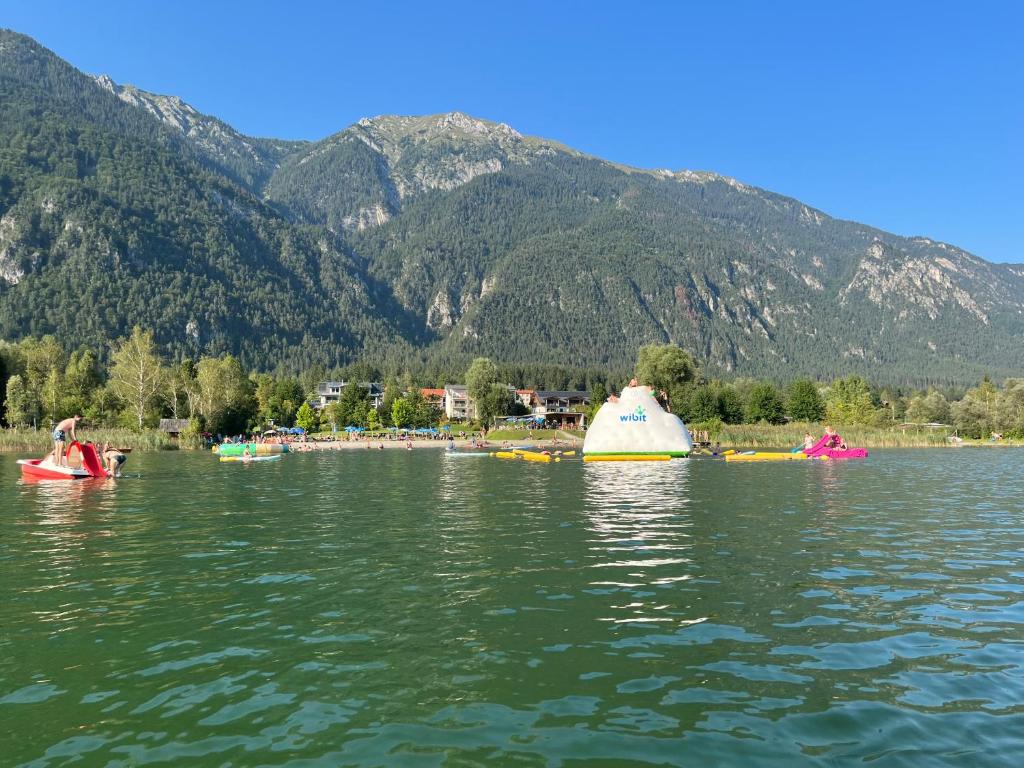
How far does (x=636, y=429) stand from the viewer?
66438 millimetres

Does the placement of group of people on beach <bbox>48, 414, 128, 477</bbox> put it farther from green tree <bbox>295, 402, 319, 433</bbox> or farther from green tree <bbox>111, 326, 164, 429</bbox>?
green tree <bbox>295, 402, 319, 433</bbox>

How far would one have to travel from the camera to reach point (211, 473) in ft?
191

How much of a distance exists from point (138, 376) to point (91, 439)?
27.1 meters

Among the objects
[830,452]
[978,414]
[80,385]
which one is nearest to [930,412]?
[978,414]

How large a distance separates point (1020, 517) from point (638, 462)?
39254 millimetres

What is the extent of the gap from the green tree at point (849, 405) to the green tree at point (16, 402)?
149372mm

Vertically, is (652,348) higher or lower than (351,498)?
higher

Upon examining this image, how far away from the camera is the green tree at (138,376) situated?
114m

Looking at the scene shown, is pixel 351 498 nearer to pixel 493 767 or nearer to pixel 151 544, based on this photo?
pixel 151 544

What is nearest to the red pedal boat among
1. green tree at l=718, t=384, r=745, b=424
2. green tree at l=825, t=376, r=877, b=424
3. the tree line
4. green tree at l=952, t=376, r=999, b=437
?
the tree line

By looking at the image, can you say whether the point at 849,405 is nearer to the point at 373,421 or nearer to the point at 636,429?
the point at 636,429

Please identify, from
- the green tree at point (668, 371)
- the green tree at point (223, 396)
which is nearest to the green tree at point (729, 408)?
the green tree at point (668, 371)

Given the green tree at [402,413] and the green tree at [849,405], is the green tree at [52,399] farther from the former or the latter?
the green tree at [849,405]

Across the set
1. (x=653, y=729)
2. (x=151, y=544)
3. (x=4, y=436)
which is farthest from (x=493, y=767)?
(x=4, y=436)
